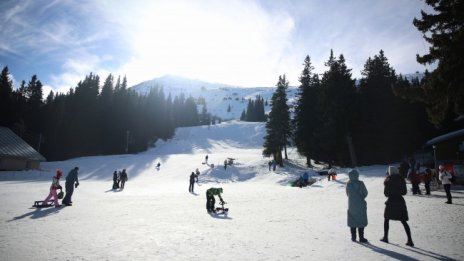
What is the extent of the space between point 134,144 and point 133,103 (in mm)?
12896

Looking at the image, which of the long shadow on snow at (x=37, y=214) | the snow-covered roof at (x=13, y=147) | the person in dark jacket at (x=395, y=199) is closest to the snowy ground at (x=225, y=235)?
the long shadow on snow at (x=37, y=214)

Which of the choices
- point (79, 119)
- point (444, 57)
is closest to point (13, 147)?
point (79, 119)

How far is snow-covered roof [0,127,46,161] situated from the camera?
41.9 meters

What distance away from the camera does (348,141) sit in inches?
1425

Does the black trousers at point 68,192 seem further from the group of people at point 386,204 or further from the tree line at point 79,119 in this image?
the tree line at point 79,119

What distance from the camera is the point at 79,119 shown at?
69625 millimetres

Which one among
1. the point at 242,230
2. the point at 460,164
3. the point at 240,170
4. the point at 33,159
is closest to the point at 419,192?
the point at 460,164

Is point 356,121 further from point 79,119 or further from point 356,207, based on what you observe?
point 79,119

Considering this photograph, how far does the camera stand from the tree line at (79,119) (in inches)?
2502

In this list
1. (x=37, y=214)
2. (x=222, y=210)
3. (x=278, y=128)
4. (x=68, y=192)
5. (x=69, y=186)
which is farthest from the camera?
(x=278, y=128)

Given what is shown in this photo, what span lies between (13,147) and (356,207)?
51580 millimetres

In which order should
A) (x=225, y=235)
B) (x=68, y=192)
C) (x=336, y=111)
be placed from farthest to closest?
1. (x=336, y=111)
2. (x=68, y=192)
3. (x=225, y=235)

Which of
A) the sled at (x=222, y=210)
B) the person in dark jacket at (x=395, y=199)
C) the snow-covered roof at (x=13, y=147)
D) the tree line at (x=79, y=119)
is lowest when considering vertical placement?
the sled at (x=222, y=210)

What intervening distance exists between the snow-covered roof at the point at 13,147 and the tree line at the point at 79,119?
1675cm
